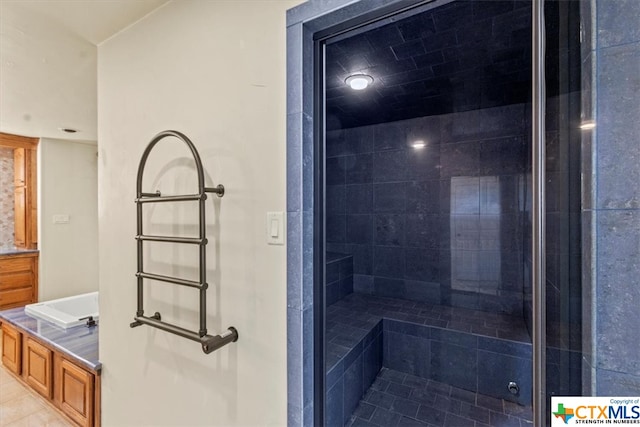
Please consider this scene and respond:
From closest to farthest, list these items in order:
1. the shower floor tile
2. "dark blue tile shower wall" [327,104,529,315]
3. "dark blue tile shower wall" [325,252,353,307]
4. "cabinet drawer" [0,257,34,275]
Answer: the shower floor tile, "dark blue tile shower wall" [327,104,529,315], "dark blue tile shower wall" [325,252,353,307], "cabinet drawer" [0,257,34,275]

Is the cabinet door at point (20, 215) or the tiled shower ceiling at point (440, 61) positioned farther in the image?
the cabinet door at point (20, 215)

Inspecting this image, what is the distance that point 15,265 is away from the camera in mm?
3635

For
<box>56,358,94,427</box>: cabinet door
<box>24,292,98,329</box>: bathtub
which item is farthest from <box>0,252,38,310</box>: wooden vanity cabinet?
<box>56,358,94,427</box>: cabinet door

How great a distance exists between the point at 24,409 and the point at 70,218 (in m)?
2.69

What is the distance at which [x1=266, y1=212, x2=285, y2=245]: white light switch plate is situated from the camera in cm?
105

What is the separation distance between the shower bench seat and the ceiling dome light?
5.66ft

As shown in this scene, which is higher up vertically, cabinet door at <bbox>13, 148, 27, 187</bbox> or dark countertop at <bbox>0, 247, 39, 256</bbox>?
cabinet door at <bbox>13, 148, 27, 187</bbox>

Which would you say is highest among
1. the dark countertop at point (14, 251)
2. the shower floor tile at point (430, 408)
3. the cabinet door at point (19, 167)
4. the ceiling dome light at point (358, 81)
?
the ceiling dome light at point (358, 81)

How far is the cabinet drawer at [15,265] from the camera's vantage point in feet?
11.6

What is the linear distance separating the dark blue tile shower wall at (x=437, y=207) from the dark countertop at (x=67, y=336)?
1.77m

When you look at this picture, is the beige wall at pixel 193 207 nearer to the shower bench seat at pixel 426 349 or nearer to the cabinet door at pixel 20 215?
the shower bench seat at pixel 426 349

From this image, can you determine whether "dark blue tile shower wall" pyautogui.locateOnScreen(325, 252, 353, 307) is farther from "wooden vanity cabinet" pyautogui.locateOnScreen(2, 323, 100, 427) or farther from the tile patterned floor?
the tile patterned floor

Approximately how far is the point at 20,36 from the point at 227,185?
1.58 meters

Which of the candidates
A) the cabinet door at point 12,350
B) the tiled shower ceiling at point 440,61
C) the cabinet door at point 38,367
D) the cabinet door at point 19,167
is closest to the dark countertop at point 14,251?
the cabinet door at point 19,167
